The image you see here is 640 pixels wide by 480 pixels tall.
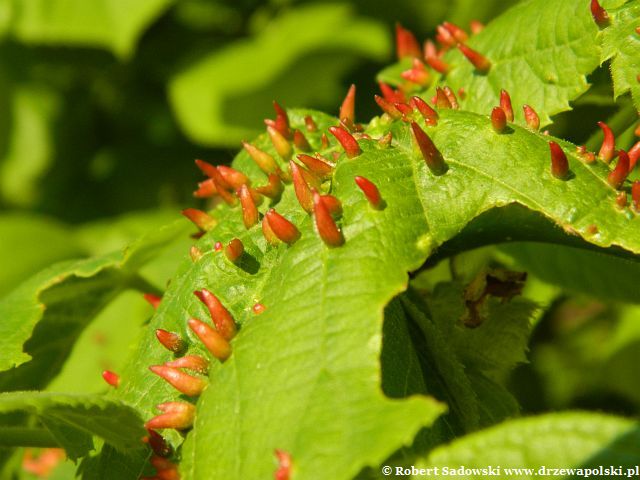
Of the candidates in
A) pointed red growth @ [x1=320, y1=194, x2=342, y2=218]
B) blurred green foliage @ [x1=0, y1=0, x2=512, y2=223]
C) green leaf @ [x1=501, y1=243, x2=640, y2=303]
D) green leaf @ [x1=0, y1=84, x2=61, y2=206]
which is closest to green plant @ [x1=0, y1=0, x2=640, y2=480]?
pointed red growth @ [x1=320, y1=194, x2=342, y2=218]

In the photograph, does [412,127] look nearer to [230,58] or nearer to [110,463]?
[110,463]

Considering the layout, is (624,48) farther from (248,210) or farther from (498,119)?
(248,210)

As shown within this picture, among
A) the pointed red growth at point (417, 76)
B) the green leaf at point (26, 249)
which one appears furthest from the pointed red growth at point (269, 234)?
the green leaf at point (26, 249)

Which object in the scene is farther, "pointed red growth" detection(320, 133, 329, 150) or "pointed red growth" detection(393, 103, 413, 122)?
"pointed red growth" detection(320, 133, 329, 150)

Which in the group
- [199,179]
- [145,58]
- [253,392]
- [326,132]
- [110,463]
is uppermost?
[326,132]

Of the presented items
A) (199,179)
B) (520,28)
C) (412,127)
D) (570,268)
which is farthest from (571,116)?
(199,179)

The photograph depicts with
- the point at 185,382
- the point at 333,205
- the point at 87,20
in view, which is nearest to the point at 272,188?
the point at 333,205

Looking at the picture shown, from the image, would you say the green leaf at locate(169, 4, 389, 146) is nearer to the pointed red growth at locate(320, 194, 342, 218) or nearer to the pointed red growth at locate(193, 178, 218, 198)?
the pointed red growth at locate(193, 178, 218, 198)
